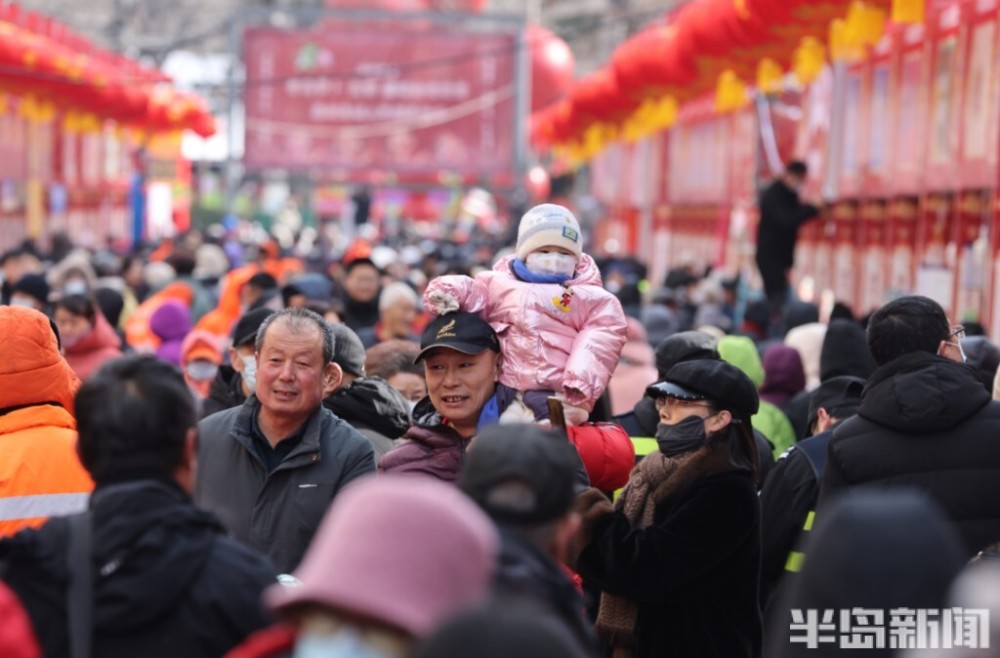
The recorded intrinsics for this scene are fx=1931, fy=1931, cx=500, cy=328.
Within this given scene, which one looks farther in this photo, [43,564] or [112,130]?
[112,130]

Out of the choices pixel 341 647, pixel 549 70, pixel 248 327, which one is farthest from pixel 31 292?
pixel 549 70

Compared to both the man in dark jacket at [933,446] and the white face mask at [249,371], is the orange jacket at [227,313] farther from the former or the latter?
the man in dark jacket at [933,446]

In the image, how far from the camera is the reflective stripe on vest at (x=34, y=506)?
528 cm

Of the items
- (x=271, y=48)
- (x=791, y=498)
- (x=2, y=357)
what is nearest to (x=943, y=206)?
(x=791, y=498)

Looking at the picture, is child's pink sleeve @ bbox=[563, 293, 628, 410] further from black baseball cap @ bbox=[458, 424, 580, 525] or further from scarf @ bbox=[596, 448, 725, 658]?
black baseball cap @ bbox=[458, 424, 580, 525]

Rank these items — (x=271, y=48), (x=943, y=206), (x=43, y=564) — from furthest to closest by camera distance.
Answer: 1. (x=271, y=48)
2. (x=943, y=206)
3. (x=43, y=564)

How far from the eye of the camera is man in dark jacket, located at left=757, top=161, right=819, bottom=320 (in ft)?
52.1

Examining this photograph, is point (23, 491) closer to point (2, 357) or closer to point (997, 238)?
point (2, 357)

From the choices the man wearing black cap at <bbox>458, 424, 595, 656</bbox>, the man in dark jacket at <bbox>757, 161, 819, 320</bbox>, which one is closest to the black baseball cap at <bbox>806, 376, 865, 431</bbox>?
the man wearing black cap at <bbox>458, 424, 595, 656</bbox>

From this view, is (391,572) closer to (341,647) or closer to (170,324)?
(341,647)

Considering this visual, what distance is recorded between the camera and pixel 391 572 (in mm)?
3012

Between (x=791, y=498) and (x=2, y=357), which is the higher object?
(x=2, y=357)

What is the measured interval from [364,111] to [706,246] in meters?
7.23

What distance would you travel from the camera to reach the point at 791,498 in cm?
670
